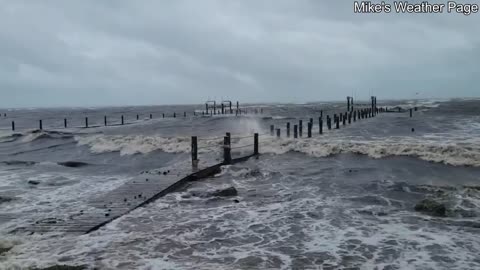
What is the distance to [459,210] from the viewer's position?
1124cm

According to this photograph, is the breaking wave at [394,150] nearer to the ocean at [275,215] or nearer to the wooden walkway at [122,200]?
the ocean at [275,215]

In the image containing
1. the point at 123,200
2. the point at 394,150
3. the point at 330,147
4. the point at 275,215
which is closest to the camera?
the point at 275,215

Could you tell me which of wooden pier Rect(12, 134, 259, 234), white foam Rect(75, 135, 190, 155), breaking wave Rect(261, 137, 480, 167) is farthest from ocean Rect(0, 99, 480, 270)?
white foam Rect(75, 135, 190, 155)

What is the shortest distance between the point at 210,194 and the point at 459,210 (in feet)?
24.3

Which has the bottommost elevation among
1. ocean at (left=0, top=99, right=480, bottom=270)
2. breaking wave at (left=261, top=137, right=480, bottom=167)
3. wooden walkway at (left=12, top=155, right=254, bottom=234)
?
ocean at (left=0, top=99, right=480, bottom=270)

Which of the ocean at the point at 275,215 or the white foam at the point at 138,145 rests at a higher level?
the white foam at the point at 138,145

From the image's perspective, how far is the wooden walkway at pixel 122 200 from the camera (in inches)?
385

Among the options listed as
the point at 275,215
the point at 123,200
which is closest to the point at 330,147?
the point at 275,215

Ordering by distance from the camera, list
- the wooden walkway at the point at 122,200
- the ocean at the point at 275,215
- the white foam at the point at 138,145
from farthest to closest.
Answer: the white foam at the point at 138,145 → the wooden walkway at the point at 122,200 → the ocean at the point at 275,215

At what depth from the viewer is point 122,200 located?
1238cm

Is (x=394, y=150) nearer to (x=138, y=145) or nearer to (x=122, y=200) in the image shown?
(x=122, y=200)

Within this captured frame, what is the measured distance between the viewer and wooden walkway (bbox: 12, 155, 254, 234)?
385 inches

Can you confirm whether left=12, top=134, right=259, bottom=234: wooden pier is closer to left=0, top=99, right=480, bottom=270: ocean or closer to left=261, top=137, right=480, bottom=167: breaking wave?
left=0, top=99, right=480, bottom=270: ocean

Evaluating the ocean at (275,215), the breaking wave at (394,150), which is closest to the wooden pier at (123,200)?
the ocean at (275,215)
